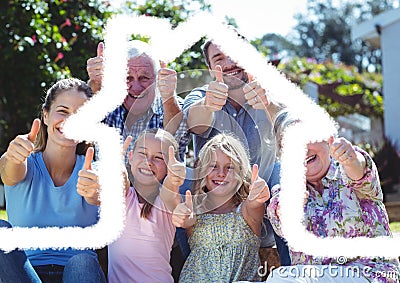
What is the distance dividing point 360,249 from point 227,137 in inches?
34.6

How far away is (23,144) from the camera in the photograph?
2.80 m

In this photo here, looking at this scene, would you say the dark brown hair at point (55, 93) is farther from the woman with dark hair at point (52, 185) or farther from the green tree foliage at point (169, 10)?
the green tree foliage at point (169, 10)

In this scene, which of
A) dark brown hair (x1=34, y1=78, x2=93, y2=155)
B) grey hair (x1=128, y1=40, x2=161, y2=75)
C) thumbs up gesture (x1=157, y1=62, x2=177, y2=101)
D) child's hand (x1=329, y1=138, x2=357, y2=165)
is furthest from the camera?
grey hair (x1=128, y1=40, x2=161, y2=75)

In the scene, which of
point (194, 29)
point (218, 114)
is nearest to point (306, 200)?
point (218, 114)

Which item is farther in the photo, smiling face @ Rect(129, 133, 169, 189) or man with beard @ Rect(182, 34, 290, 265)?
man with beard @ Rect(182, 34, 290, 265)

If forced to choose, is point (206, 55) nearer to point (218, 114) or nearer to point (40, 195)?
point (218, 114)

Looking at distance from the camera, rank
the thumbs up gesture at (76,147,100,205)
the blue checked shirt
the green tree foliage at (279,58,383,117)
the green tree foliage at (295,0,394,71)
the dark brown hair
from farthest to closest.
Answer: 1. the green tree foliage at (295,0,394,71)
2. the green tree foliage at (279,58,383,117)
3. the blue checked shirt
4. the dark brown hair
5. the thumbs up gesture at (76,147,100,205)

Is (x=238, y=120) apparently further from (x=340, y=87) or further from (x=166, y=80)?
(x=340, y=87)

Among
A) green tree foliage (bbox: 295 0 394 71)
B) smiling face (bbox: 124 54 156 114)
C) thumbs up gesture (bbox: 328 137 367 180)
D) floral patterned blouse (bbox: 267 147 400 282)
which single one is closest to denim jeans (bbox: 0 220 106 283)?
floral patterned blouse (bbox: 267 147 400 282)

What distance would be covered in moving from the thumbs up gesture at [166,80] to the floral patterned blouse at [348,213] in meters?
0.72

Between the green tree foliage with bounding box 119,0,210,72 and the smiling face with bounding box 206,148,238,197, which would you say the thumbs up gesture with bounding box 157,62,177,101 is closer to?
the smiling face with bounding box 206,148,238,197

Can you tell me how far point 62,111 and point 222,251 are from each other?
102cm

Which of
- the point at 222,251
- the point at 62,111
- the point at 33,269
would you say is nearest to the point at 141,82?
A: the point at 62,111

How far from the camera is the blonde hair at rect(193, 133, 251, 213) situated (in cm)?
314
